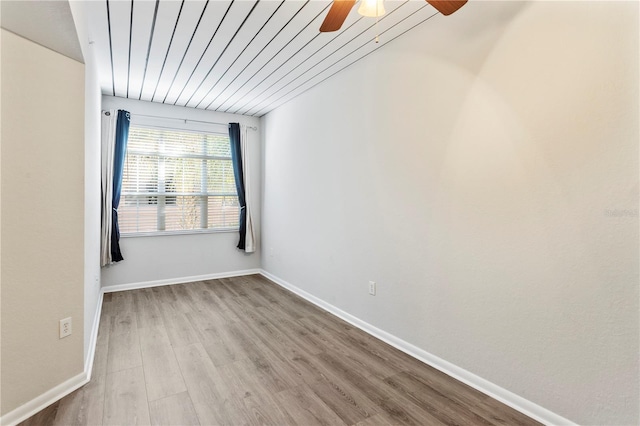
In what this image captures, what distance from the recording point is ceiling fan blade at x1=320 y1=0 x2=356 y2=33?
1.60 metres

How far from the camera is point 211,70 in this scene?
326 centimetres

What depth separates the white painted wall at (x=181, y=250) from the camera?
430 cm

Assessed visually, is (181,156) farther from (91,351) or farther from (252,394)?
(252,394)

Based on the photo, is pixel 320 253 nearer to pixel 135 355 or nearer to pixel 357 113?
Result: pixel 357 113

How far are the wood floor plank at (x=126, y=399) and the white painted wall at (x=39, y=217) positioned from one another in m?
0.26

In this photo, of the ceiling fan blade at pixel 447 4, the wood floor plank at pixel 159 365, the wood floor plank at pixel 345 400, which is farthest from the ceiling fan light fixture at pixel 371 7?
the wood floor plank at pixel 159 365

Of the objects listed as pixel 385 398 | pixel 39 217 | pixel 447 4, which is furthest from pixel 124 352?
pixel 447 4

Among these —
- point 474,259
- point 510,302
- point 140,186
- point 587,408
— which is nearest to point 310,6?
point 474,259

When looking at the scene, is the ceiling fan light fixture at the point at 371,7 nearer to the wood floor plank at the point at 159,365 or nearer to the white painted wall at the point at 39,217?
the white painted wall at the point at 39,217

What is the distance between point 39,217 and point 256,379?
1684 mm

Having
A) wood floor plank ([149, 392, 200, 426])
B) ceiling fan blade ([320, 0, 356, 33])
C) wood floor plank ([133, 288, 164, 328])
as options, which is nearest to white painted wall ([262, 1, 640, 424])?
ceiling fan blade ([320, 0, 356, 33])

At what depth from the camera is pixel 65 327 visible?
6.48 feet

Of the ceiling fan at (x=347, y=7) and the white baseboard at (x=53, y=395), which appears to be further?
the white baseboard at (x=53, y=395)

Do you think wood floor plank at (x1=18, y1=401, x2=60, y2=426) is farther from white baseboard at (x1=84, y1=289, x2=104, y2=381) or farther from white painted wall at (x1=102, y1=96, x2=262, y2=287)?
white painted wall at (x1=102, y1=96, x2=262, y2=287)
